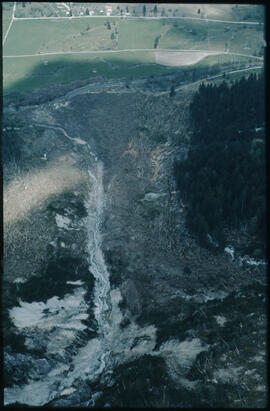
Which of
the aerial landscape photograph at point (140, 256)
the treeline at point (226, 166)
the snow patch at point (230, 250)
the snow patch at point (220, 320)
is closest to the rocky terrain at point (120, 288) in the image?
the snow patch at point (220, 320)

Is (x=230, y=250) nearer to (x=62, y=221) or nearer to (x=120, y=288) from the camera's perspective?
(x=120, y=288)

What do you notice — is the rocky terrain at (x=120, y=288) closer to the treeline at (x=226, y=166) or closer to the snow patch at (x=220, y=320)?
the snow patch at (x=220, y=320)

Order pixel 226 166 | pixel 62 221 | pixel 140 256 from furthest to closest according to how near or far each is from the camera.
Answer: pixel 226 166 < pixel 62 221 < pixel 140 256

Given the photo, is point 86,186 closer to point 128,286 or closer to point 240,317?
point 128,286

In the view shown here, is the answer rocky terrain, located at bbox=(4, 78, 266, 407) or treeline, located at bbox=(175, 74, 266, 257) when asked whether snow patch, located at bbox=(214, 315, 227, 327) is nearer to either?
rocky terrain, located at bbox=(4, 78, 266, 407)

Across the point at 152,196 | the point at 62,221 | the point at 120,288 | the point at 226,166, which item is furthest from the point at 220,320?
the point at 152,196

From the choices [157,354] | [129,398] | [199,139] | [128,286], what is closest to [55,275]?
[128,286]

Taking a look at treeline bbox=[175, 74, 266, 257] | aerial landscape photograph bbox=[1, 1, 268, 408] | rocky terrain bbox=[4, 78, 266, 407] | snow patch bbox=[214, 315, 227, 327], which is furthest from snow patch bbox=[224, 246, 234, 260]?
snow patch bbox=[214, 315, 227, 327]
